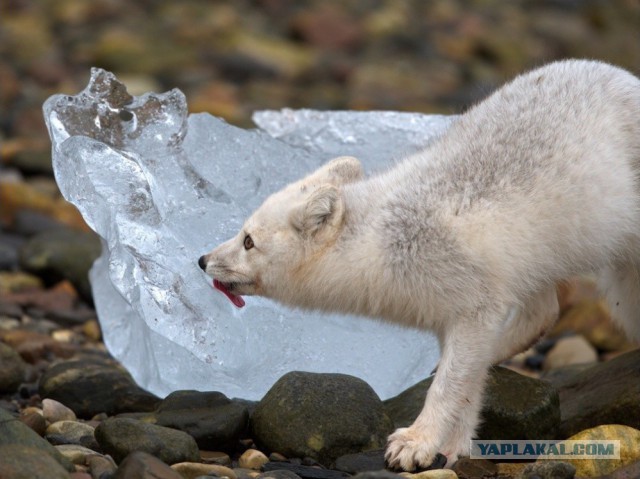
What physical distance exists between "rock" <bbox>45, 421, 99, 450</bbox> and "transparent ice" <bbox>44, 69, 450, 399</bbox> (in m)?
0.90

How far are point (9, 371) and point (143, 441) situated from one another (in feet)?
7.01

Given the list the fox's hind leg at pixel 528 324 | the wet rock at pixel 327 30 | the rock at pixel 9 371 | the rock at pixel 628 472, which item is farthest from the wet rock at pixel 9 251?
the wet rock at pixel 327 30

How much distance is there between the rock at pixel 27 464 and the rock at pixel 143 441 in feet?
2.70

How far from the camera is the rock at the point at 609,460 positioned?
660 cm

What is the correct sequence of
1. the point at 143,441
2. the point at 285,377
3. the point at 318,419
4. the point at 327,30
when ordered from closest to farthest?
1. the point at 143,441
2. the point at 318,419
3. the point at 285,377
4. the point at 327,30

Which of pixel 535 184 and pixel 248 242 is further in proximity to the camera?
pixel 248 242

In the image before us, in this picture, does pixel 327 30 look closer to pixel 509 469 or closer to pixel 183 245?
pixel 183 245

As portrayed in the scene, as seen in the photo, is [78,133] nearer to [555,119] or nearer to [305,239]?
[305,239]

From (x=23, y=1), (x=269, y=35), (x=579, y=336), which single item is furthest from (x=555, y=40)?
(x=579, y=336)

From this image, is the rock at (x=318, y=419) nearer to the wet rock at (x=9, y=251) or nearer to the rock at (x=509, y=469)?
the rock at (x=509, y=469)

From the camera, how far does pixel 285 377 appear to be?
23.4 feet

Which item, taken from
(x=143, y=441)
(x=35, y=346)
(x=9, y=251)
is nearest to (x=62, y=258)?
(x=9, y=251)

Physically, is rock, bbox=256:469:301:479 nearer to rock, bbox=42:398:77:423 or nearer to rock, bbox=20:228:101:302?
rock, bbox=42:398:77:423

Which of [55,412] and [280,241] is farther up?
[280,241]
